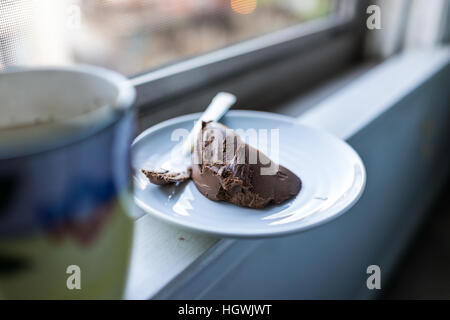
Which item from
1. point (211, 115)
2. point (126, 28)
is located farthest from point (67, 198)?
point (126, 28)

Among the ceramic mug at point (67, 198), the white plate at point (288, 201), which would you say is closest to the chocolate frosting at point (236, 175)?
the white plate at point (288, 201)

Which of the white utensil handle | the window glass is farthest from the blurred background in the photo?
the white utensil handle

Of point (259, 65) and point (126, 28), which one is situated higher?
point (126, 28)

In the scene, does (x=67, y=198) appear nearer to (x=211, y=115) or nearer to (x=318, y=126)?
(x=211, y=115)

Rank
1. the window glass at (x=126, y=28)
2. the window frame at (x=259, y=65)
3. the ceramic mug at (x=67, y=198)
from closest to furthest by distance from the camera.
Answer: the ceramic mug at (x=67, y=198), the window glass at (x=126, y=28), the window frame at (x=259, y=65)

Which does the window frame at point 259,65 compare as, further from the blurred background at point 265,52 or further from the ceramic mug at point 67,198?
the ceramic mug at point 67,198
